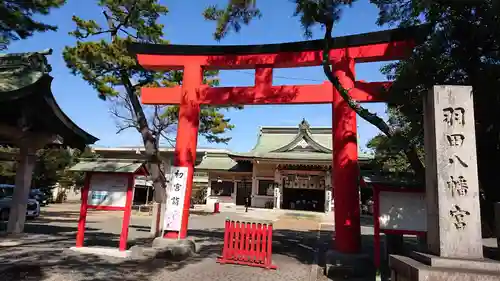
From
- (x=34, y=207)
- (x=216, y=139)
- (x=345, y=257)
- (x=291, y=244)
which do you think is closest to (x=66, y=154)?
(x=34, y=207)

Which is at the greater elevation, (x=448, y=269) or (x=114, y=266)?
(x=448, y=269)

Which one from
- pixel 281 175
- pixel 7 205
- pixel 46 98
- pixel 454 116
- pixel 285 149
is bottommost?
pixel 7 205

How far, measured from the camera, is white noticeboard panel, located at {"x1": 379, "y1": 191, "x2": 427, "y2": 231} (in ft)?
22.4

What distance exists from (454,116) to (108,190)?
25.3 feet

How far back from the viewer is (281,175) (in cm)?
2872

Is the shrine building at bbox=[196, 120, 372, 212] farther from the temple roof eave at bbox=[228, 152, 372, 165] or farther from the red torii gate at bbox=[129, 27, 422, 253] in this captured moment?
the red torii gate at bbox=[129, 27, 422, 253]

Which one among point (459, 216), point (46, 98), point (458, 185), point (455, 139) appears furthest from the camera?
point (46, 98)

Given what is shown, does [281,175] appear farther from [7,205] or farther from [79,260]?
[79,260]

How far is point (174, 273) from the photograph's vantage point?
6.86 m

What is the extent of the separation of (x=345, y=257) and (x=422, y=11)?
17.7ft

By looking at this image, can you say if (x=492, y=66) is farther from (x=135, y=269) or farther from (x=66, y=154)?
(x=66, y=154)

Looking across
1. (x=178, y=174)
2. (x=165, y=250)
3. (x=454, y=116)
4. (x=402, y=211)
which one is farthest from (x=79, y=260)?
(x=454, y=116)

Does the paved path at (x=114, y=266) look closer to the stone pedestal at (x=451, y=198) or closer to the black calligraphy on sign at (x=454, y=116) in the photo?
the stone pedestal at (x=451, y=198)

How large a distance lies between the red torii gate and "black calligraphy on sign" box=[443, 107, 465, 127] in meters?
2.88
